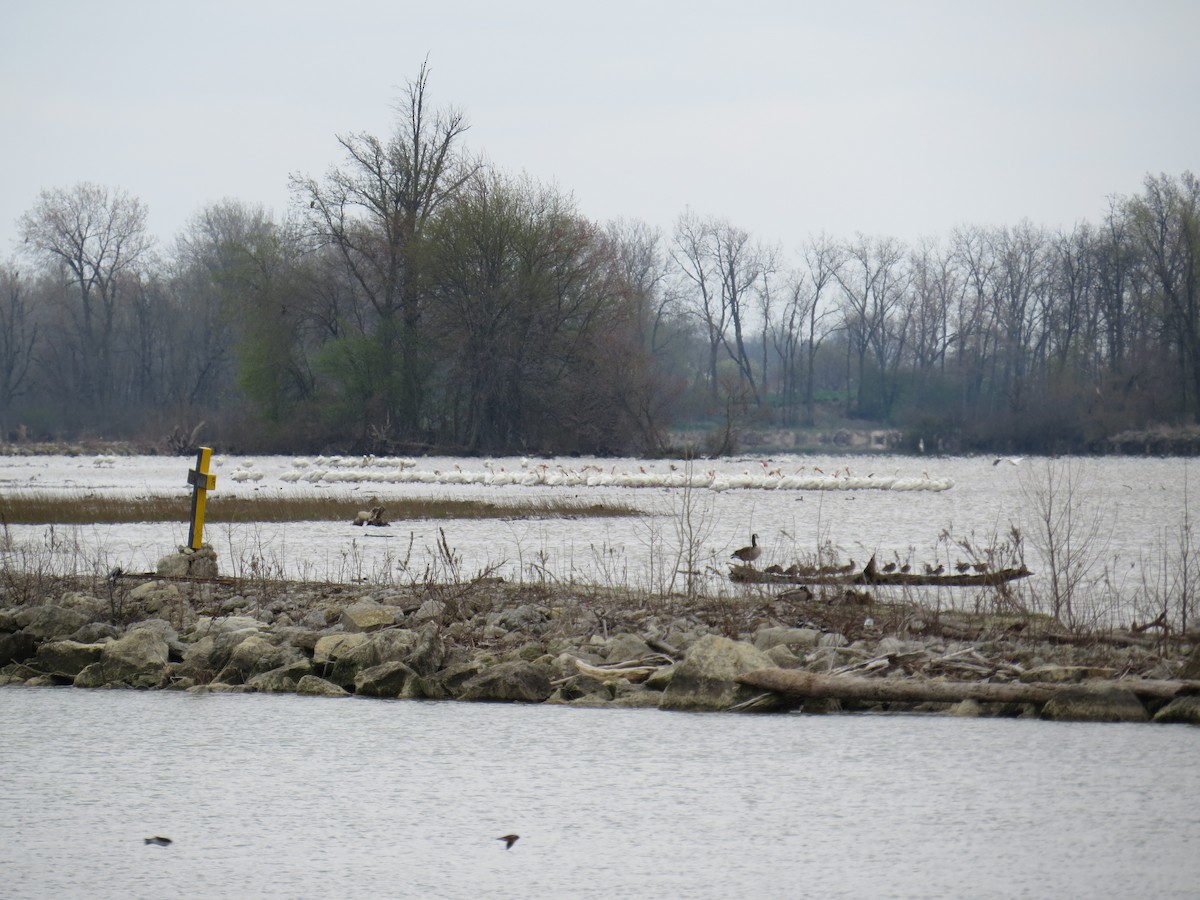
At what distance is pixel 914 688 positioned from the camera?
9.07m

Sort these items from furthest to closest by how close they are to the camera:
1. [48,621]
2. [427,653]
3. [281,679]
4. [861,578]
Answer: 1. [861,578]
2. [48,621]
3. [281,679]
4. [427,653]

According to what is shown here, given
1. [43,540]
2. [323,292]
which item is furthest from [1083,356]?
[43,540]

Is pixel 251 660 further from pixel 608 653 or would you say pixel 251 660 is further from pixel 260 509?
pixel 260 509

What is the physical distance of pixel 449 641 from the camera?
11.2m

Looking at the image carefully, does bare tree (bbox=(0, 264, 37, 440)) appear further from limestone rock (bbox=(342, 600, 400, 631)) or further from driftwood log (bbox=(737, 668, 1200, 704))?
driftwood log (bbox=(737, 668, 1200, 704))

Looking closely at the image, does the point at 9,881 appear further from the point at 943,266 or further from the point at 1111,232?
the point at 943,266

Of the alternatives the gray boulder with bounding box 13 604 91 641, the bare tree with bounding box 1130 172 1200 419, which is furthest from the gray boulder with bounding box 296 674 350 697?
the bare tree with bounding box 1130 172 1200 419

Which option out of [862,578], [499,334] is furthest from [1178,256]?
[862,578]

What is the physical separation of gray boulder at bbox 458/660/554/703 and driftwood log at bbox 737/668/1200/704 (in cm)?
140

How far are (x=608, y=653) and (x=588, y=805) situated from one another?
12.4 ft

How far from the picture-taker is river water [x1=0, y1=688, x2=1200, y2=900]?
5.69 metres

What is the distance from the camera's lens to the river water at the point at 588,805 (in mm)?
5688

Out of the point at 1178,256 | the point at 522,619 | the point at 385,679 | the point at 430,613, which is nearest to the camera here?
the point at 385,679

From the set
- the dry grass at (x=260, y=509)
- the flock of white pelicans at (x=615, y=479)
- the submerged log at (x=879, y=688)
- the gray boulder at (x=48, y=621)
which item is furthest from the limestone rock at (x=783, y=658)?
the flock of white pelicans at (x=615, y=479)
